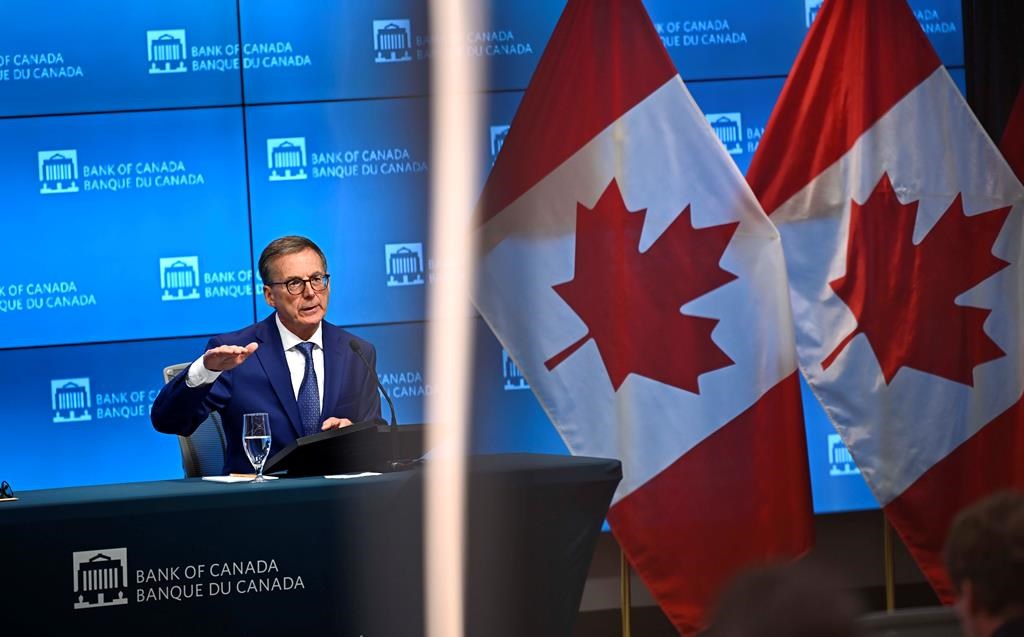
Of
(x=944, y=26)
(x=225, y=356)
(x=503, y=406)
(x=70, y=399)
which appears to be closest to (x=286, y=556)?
(x=225, y=356)

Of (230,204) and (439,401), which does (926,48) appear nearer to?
(439,401)

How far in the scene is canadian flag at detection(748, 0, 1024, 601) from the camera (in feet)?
13.6

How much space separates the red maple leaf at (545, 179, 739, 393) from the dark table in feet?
4.17

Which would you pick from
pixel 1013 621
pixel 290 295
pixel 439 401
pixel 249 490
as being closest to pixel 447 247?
pixel 439 401

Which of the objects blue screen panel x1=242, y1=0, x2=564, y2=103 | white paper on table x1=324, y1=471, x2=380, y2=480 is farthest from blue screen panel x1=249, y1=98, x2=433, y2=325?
white paper on table x1=324, y1=471, x2=380, y2=480

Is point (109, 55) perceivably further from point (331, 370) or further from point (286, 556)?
point (286, 556)

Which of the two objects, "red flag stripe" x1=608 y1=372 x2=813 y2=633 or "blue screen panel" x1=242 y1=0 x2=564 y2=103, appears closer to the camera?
"red flag stripe" x1=608 y1=372 x2=813 y2=633

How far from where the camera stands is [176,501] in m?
2.47

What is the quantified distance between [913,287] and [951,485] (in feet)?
2.42

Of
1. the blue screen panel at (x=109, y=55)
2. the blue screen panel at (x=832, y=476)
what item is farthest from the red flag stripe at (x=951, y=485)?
the blue screen panel at (x=109, y=55)

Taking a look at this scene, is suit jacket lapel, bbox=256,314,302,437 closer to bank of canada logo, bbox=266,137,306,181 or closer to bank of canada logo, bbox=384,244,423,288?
bank of canada logo, bbox=384,244,423,288

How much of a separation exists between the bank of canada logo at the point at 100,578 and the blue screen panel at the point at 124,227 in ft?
7.48

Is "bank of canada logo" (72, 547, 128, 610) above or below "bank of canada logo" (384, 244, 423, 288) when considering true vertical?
below

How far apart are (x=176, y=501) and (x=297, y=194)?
245 cm
